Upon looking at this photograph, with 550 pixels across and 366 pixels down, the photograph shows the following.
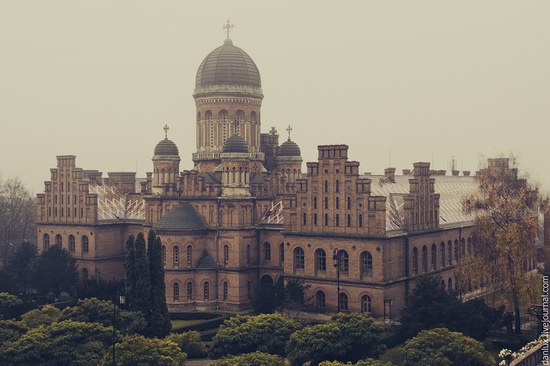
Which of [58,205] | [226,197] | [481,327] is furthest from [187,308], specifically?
[481,327]

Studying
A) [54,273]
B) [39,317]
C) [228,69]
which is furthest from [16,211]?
[39,317]

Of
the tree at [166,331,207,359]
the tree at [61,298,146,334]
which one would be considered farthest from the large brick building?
the tree at [61,298,146,334]

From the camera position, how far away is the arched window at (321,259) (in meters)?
72.0

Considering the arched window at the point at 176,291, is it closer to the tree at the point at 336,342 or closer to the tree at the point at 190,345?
the tree at the point at 190,345

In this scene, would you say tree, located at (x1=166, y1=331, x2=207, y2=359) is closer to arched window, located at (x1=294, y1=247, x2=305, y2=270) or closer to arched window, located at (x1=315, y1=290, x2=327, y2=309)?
arched window, located at (x1=315, y1=290, x2=327, y2=309)

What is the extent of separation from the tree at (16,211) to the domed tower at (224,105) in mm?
49116

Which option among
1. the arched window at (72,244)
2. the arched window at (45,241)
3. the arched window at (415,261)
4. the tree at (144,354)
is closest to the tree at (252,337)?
the tree at (144,354)

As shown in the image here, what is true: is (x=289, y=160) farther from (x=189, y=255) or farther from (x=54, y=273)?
(x=54, y=273)

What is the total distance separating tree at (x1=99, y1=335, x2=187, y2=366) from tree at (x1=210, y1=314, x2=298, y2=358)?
132 inches

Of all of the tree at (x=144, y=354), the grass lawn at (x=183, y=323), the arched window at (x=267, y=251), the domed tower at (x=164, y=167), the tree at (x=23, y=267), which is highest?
the domed tower at (x=164, y=167)

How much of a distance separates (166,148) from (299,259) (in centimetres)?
2172

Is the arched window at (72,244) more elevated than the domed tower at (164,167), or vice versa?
the domed tower at (164,167)

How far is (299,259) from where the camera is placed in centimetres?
7406

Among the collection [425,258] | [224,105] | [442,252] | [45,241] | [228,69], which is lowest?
[425,258]
